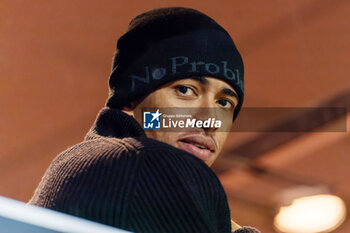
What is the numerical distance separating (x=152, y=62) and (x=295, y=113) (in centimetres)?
126

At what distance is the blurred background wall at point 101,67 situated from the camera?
4.41 feet

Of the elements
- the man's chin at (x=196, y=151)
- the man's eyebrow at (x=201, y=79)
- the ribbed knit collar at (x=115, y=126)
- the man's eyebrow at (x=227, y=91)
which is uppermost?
the man's eyebrow at (x=227, y=91)

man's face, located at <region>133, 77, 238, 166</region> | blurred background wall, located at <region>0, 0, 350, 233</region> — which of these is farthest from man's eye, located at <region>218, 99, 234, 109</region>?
blurred background wall, located at <region>0, 0, 350, 233</region>

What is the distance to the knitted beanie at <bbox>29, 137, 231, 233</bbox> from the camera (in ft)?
1.55

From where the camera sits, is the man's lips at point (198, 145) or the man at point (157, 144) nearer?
the man at point (157, 144)

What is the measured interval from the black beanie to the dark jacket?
0.16 meters

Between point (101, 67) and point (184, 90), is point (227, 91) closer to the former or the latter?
point (184, 90)

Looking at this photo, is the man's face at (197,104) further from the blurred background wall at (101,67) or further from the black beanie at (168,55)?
the blurred background wall at (101,67)

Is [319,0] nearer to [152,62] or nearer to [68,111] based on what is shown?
[68,111]

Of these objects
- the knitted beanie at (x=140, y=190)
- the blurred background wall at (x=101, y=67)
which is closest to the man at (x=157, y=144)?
the knitted beanie at (x=140, y=190)

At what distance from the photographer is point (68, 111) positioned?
1.63 meters

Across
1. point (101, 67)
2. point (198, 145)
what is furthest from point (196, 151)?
point (101, 67)
